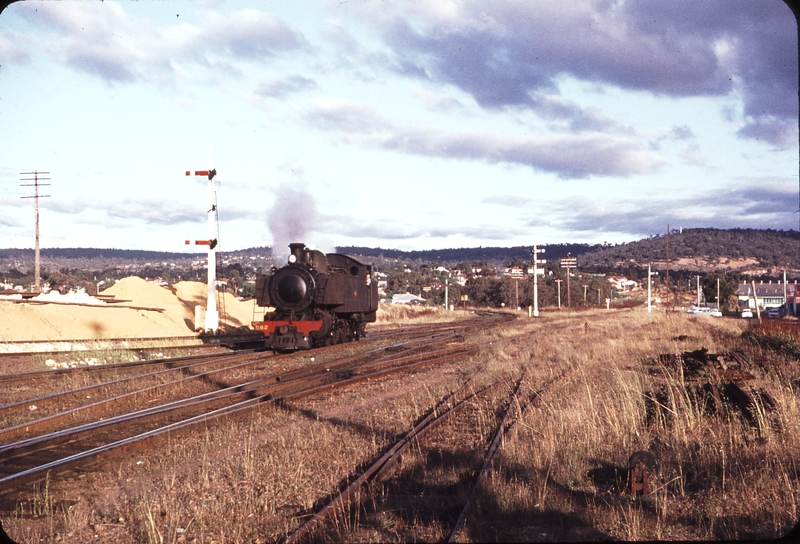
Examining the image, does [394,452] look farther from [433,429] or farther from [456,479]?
[433,429]

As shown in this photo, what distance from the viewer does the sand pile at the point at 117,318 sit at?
23.1m

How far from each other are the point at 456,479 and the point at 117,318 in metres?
23.0

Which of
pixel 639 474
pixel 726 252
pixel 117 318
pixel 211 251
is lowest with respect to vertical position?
pixel 639 474

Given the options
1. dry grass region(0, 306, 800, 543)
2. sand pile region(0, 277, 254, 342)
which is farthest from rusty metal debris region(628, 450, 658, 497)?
sand pile region(0, 277, 254, 342)

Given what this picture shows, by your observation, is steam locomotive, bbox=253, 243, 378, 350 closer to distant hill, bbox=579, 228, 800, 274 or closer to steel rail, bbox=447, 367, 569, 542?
steel rail, bbox=447, 367, 569, 542

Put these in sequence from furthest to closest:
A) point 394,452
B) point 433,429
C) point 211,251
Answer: point 211,251 → point 433,429 → point 394,452

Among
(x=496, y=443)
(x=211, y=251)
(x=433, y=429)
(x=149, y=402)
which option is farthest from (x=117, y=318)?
(x=496, y=443)

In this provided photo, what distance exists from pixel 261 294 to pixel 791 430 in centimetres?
1615

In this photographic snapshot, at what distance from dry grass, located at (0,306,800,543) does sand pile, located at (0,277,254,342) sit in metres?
15.9

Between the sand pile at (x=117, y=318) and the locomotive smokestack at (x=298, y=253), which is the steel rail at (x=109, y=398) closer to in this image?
the locomotive smokestack at (x=298, y=253)

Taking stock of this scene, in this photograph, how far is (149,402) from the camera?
39.5 ft

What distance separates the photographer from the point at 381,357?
1934 centimetres

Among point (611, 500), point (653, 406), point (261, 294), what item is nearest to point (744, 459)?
point (611, 500)

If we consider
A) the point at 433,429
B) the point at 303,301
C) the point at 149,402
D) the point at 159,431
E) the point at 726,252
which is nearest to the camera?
the point at 159,431
